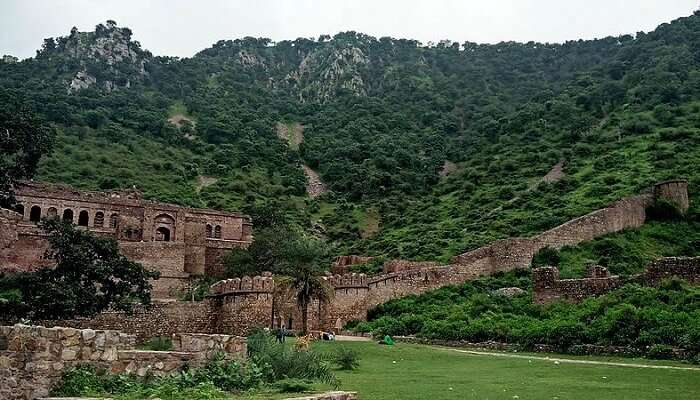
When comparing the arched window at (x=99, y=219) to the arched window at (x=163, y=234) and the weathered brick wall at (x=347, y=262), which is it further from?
the weathered brick wall at (x=347, y=262)

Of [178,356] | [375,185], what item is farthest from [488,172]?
[178,356]

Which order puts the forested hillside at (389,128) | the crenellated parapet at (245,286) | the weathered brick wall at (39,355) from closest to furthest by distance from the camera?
the weathered brick wall at (39,355) → the crenellated parapet at (245,286) → the forested hillside at (389,128)

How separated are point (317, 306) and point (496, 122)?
209 feet

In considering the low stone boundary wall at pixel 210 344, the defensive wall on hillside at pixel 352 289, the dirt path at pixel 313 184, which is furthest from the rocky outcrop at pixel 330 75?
the low stone boundary wall at pixel 210 344

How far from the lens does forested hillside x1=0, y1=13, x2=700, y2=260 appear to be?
54656 millimetres

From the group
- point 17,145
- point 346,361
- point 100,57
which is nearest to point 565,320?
point 346,361

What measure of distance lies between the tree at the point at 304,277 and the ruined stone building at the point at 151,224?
17.4 metres

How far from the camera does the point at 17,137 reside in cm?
3384

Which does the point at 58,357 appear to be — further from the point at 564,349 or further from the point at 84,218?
the point at 84,218

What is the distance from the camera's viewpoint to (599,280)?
22.9m

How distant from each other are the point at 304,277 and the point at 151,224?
90.7ft

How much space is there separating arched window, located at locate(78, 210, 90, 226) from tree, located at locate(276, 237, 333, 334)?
29966 mm

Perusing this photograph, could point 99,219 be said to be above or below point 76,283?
above

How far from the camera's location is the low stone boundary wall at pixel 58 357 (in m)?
8.53
